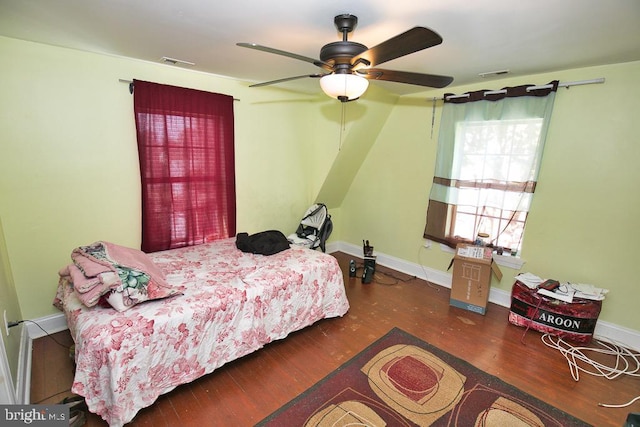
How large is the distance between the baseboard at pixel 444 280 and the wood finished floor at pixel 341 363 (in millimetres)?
156

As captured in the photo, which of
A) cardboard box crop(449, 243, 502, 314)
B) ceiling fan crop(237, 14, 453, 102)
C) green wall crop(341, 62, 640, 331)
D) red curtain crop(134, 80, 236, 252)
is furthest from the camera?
cardboard box crop(449, 243, 502, 314)

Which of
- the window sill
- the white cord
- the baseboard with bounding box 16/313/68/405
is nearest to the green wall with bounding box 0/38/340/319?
the baseboard with bounding box 16/313/68/405

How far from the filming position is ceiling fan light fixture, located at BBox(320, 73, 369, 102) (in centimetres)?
157

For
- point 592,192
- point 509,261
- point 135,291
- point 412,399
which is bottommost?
point 412,399

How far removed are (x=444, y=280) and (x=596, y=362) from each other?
4.84 feet

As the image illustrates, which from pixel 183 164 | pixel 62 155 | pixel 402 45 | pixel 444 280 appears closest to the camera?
pixel 402 45

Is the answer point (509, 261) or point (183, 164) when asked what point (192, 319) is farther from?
point (509, 261)

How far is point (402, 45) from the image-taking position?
1.31 metres

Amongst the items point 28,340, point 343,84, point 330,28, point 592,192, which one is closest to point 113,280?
point 28,340

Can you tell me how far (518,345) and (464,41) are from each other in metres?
2.48

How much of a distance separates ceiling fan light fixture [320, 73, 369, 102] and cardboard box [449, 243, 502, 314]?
2199mm

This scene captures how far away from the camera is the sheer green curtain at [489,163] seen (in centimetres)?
270

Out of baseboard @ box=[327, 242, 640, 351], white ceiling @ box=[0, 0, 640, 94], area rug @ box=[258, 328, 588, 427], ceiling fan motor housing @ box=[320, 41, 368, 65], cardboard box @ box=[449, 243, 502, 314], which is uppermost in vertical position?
white ceiling @ box=[0, 0, 640, 94]

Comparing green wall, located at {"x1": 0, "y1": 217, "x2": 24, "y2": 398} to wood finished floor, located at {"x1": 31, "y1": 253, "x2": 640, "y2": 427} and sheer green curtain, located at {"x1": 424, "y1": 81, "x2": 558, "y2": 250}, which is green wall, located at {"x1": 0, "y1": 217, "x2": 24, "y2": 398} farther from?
sheer green curtain, located at {"x1": 424, "y1": 81, "x2": 558, "y2": 250}
